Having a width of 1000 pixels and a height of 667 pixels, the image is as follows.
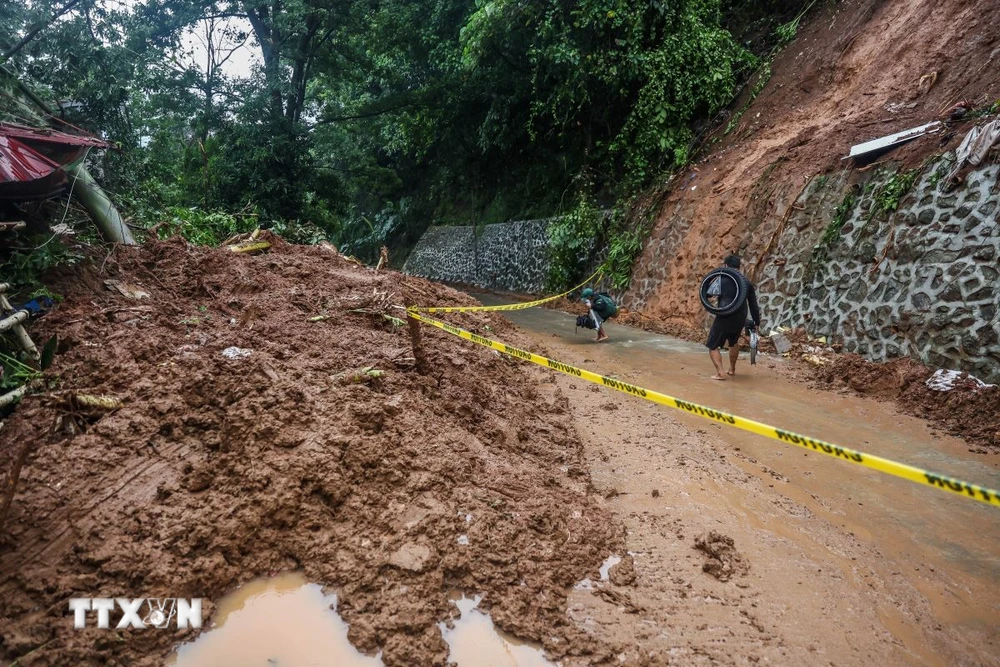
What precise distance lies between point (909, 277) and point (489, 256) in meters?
12.5

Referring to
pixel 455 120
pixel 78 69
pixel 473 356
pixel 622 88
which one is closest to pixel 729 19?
pixel 622 88

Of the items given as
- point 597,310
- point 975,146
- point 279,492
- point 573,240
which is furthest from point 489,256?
point 279,492

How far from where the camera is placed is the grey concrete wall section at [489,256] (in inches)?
623

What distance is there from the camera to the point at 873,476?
4.27 metres

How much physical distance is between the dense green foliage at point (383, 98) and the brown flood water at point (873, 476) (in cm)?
610

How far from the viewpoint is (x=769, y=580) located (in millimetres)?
3072

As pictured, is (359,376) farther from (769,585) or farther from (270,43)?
(270,43)

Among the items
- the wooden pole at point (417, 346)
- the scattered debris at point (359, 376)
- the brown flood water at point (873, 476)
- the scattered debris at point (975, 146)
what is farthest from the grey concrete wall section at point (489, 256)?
the scattered debris at point (359, 376)

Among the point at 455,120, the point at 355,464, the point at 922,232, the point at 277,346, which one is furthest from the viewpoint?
the point at 455,120

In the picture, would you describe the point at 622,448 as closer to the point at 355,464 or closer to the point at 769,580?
the point at 769,580

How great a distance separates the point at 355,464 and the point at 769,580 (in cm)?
239

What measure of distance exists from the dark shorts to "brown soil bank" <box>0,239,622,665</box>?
314 centimetres

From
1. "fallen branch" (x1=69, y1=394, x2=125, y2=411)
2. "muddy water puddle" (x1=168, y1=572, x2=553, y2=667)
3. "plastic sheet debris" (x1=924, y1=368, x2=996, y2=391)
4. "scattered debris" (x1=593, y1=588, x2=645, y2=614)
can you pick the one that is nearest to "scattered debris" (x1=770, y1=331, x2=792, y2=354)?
"plastic sheet debris" (x1=924, y1=368, x2=996, y2=391)

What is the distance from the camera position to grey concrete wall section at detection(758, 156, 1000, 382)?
19.9 feet
